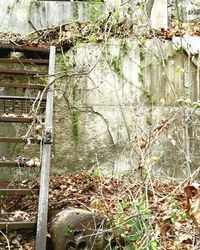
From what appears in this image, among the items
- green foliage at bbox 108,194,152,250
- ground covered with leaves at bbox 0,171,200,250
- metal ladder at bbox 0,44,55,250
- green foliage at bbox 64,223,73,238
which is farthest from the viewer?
metal ladder at bbox 0,44,55,250

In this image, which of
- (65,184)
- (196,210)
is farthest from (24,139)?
(196,210)

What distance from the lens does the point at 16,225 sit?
11.8 ft

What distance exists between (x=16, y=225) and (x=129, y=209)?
1.10m

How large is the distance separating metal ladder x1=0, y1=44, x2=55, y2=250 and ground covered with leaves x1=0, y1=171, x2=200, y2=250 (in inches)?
10.4

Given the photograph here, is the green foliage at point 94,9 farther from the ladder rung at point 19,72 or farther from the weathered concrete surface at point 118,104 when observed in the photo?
the ladder rung at point 19,72

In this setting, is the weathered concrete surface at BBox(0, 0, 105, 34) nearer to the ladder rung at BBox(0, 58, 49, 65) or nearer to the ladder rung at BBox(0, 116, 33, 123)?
the ladder rung at BBox(0, 58, 49, 65)

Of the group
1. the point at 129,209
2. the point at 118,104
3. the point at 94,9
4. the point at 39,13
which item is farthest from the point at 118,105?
the point at 39,13

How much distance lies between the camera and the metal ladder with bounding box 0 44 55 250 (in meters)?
3.66

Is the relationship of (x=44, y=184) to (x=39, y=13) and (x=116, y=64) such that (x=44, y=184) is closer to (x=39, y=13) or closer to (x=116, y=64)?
(x=116, y=64)

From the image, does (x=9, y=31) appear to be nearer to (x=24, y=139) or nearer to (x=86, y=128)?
(x=86, y=128)

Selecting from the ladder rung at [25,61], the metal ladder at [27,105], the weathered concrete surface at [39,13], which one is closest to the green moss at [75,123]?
the metal ladder at [27,105]

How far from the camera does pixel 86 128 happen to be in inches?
225

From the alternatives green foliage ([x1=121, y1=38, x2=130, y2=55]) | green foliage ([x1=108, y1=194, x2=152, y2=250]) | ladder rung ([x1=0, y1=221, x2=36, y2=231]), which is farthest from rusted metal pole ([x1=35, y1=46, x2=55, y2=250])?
green foliage ([x1=121, y1=38, x2=130, y2=55])

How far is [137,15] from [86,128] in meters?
2.29
